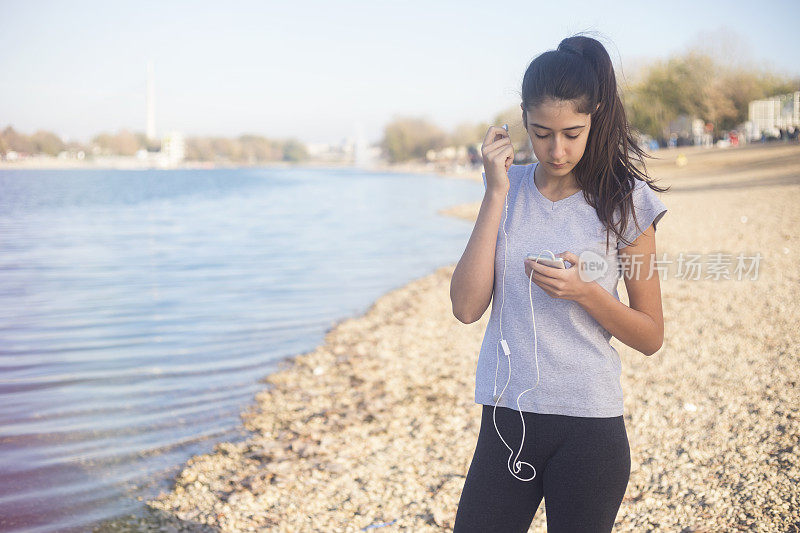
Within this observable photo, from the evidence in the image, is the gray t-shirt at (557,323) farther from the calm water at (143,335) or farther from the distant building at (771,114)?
the distant building at (771,114)

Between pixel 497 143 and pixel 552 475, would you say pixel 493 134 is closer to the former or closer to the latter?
pixel 497 143

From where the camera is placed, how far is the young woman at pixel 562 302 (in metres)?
1.76

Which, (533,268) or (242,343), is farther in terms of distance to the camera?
(242,343)

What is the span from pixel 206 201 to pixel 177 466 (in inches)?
1762

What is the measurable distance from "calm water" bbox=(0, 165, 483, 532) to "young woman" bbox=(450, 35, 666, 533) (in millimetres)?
3575

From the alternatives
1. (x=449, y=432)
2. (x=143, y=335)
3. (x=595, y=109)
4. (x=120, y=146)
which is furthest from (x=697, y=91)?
(x=120, y=146)

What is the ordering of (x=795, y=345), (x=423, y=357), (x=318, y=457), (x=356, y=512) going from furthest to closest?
(x=423, y=357) → (x=795, y=345) → (x=318, y=457) → (x=356, y=512)

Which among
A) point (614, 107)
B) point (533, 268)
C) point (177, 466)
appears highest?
point (614, 107)

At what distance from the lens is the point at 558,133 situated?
176 cm

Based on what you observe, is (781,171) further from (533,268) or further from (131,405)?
(533,268)

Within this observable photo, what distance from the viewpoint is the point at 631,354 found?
6.74 meters

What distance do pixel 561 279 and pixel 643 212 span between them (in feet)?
1.13

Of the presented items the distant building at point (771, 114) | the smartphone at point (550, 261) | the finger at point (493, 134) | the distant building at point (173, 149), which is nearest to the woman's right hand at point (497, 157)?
the finger at point (493, 134)

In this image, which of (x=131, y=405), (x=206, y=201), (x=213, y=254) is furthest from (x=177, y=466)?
(x=206, y=201)
